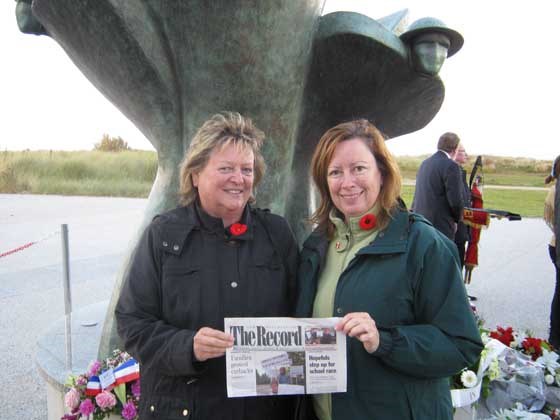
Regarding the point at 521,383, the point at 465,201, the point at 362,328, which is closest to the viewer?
the point at 362,328

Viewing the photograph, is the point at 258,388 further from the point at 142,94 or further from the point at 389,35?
the point at 389,35

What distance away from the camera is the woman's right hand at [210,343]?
1527 mm

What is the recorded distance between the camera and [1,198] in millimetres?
17500

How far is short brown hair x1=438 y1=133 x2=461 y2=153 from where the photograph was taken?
559 centimetres

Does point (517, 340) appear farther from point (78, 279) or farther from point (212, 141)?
point (78, 279)

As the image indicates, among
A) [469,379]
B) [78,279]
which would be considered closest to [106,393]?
[469,379]

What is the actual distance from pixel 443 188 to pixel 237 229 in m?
4.24

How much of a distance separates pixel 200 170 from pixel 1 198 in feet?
59.9

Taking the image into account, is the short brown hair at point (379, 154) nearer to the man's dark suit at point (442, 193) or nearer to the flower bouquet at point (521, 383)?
the flower bouquet at point (521, 383)

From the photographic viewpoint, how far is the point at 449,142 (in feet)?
18.4

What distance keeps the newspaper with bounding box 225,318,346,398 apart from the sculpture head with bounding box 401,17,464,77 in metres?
2.06

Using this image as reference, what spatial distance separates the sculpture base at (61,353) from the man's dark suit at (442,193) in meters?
3.55

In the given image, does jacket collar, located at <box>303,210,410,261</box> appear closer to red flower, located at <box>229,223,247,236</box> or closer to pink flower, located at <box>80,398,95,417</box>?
red flower, located at <box>229,223,247,236</box>

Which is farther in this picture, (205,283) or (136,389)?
(136,389)
